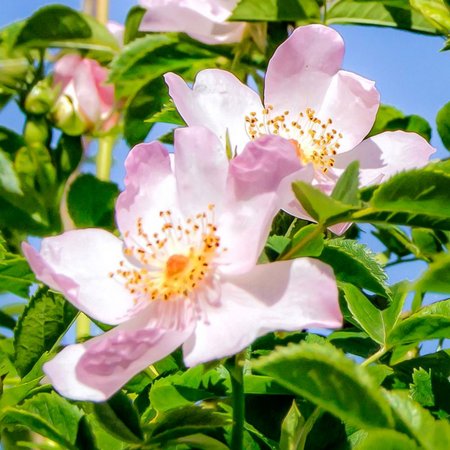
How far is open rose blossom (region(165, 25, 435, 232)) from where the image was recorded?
0.73m

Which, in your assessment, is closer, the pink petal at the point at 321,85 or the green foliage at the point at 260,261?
the green foliage at the point at 260,261

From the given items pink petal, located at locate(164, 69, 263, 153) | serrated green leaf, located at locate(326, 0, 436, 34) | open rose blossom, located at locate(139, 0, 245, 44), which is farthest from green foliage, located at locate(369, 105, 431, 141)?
pink petal, located at locate(164, 69, 263, 153)

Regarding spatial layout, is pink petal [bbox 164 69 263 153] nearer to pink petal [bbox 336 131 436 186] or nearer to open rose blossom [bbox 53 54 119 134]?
pink petal [bbox 336 131 436 186]

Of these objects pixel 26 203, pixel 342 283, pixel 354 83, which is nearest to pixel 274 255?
pixel 342 283

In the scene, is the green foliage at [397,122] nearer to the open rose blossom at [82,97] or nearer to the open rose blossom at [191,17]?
the open rose blossom at [191,17]

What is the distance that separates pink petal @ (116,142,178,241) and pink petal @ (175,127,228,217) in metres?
0.02

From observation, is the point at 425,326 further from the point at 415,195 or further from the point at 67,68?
the point at 67,68

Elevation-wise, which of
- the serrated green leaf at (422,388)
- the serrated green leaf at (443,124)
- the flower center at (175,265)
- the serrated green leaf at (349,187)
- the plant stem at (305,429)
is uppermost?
the serrated green leaf at (349,187)

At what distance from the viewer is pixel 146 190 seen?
0.66m

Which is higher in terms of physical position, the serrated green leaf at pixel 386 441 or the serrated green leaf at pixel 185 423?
the serrated green leaf at pixel 386 441

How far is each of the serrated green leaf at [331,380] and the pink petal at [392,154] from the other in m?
0.29

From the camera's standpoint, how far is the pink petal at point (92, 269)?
24.3 inches

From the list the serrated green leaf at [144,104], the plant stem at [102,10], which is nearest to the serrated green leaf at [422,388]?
the serrated green leaf at [144,104]

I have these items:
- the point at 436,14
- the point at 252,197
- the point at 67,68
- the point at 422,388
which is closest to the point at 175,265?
the point at 252,197
